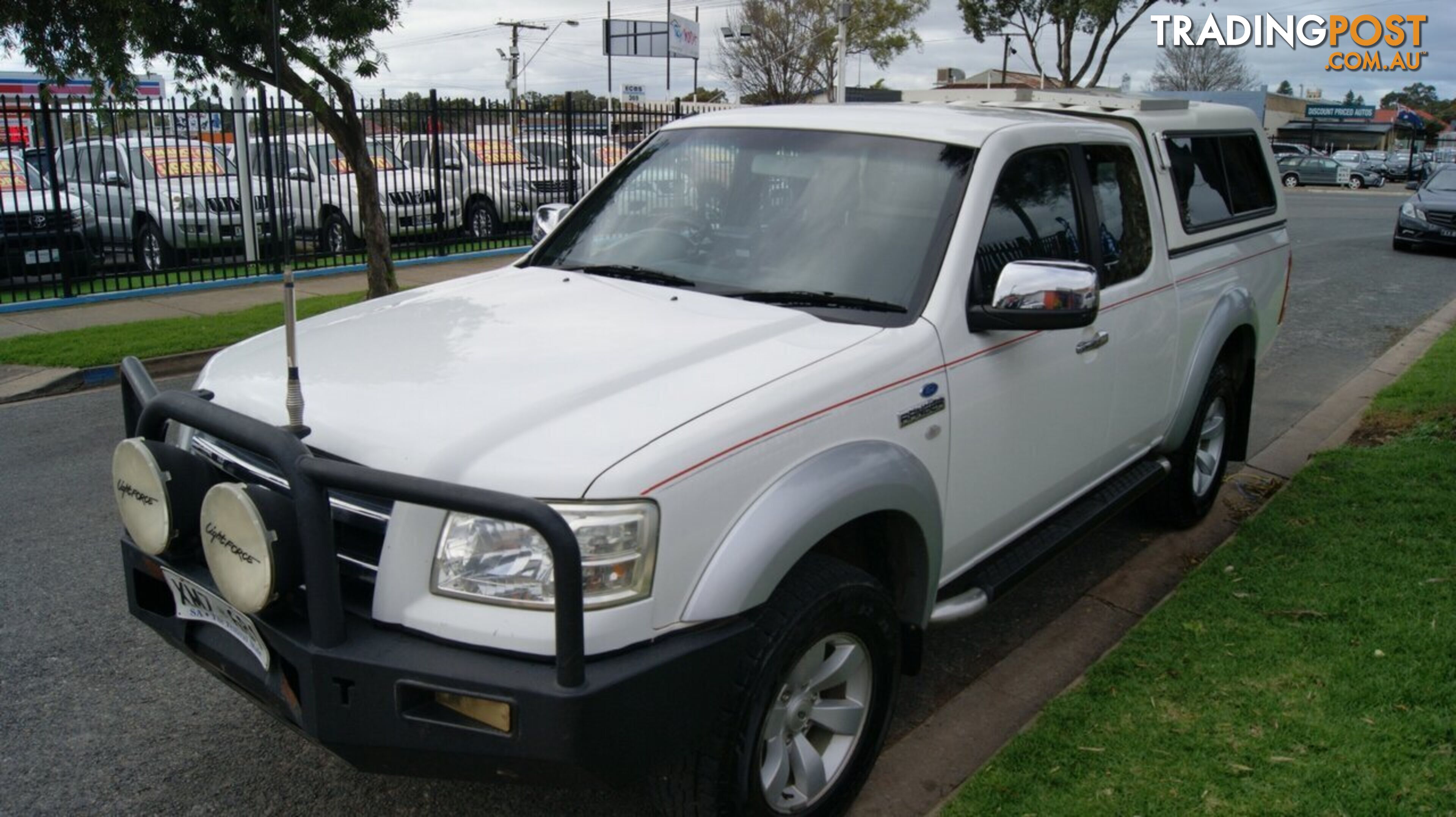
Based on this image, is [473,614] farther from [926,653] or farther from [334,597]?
[926,653]

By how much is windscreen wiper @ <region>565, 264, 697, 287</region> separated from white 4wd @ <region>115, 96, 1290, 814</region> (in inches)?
0.6

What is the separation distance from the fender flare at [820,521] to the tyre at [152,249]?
1298 centimetres

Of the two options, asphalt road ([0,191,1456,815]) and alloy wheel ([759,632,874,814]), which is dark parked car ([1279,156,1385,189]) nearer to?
asphalt road ([0,191,1456,815])

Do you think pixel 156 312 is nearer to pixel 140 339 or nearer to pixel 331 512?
pixel 140 339

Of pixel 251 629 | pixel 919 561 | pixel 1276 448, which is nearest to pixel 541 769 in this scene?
pixel 251 629

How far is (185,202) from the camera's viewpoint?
14664 mm

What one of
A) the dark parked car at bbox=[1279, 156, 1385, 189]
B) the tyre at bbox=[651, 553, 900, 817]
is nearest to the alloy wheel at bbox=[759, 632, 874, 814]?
the tyre at bbox=[651, 553, 900, 817]

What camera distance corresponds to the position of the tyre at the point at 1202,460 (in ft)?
17.4

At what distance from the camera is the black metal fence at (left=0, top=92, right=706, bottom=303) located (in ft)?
42.7

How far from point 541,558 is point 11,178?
13.6 meters

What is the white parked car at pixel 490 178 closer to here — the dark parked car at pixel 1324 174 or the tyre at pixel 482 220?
the tyre at pixel 482 220

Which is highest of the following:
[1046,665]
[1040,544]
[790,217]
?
[790,217]

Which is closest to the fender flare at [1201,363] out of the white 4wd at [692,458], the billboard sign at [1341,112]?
the white 4wd at [692,458]

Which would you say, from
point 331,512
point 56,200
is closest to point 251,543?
point 331,512
